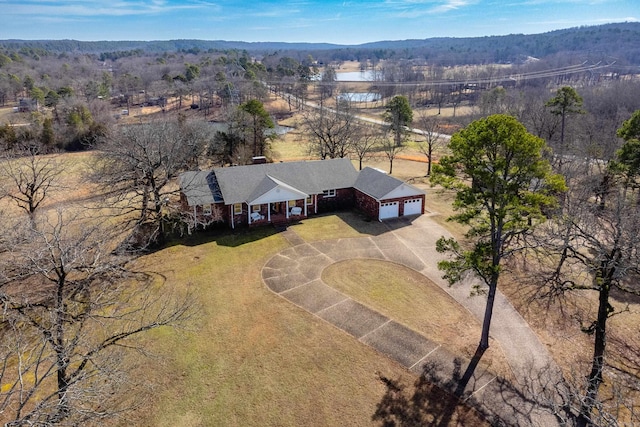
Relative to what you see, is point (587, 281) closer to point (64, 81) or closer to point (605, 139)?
point (605, 139)

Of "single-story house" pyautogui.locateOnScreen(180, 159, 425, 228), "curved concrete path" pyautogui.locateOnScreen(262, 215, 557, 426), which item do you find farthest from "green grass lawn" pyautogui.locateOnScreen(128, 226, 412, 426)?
"single-story house" pyautogui.locateOnScreen(180, 159, 425, 228)

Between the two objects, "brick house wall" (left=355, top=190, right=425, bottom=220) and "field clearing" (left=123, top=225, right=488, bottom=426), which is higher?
"brick house wall" (left=355, top=190, right=425, bottom=220)

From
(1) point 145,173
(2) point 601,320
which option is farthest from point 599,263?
(1) point 145,173

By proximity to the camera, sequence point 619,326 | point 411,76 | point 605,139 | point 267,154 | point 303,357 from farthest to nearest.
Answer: point 411,76 < point 267,154 < point 605,139 < point 619,326 < point 303,357

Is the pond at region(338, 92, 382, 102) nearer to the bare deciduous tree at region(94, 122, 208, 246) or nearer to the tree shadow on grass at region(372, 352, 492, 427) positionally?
the bare deciduous tree at region(94, 122, 208, 246)

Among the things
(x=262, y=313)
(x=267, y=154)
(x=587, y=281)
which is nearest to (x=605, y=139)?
(x=587, y=281)

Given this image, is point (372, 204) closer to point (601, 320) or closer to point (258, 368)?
point (258, 368)
